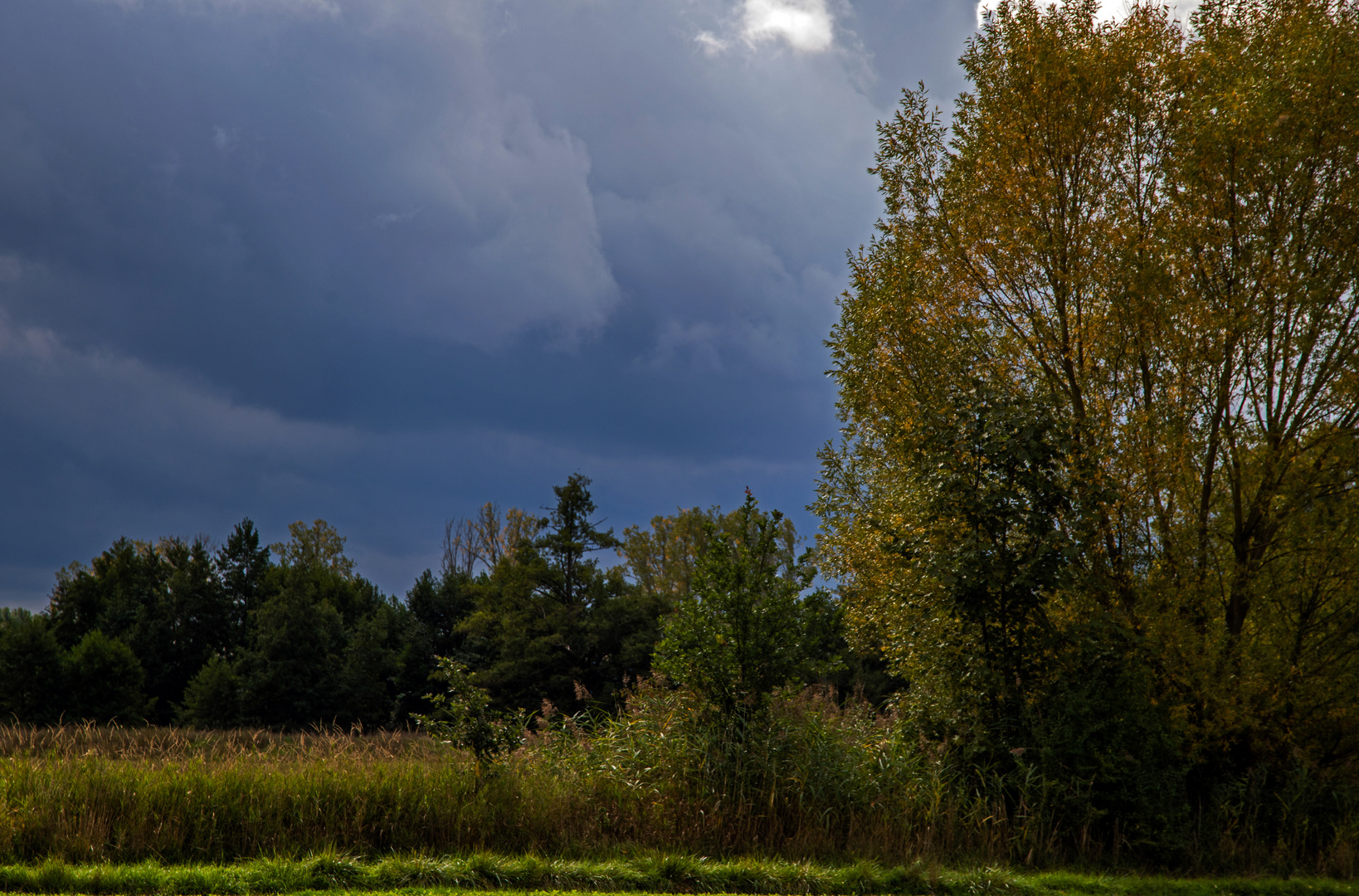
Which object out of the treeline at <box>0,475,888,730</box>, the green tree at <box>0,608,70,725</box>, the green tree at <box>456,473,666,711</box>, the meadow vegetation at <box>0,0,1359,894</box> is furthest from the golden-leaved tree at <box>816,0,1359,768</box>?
the green tree at <box>0,608,70,725</box>

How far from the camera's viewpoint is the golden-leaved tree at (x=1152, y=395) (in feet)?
31.2

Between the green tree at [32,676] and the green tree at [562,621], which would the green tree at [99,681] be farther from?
the green tree at [562,621]

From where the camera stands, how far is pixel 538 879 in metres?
6.80

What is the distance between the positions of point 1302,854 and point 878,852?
5.55 meters

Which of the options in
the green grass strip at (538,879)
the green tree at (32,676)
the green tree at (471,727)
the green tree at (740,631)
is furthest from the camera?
the green tree at (32,676)

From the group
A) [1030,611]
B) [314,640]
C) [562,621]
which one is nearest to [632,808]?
[1030,611]

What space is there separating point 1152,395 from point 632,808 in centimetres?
863

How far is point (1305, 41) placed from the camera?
10055mm

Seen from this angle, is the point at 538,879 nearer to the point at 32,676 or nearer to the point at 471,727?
A: the point at 471,727

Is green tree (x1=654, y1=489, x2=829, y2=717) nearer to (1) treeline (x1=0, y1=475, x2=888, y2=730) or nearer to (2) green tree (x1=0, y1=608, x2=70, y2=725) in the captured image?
(1) treeline (x1=0, y1=475, x2=888, y2=730)

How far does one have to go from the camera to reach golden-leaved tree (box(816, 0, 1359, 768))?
9508mm

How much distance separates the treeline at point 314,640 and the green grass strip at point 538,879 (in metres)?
16.9

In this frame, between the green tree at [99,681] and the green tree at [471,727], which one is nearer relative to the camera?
the green tree at [471,727]

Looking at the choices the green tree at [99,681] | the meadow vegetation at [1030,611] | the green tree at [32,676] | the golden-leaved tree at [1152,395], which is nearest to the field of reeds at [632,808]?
the meadow vegetation at [1030,611]
